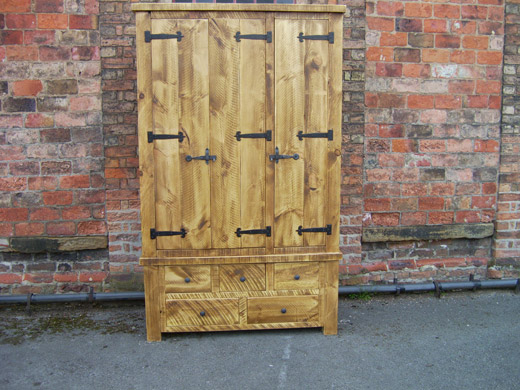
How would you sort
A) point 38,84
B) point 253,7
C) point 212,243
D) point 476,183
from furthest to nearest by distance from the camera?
1. point 476,183
2. point 38,84
3. point 212,243
4. point 253,7

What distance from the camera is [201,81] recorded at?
3447mm

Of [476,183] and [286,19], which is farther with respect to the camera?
[476,183]

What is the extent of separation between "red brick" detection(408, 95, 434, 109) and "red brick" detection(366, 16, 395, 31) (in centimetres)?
65

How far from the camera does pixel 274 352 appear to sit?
3.49 meters

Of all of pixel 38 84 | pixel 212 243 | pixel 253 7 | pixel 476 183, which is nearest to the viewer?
pixel 253 7

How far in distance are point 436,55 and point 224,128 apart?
2.25 metres

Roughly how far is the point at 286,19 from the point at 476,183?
2.49 m

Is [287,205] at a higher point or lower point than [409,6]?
lower

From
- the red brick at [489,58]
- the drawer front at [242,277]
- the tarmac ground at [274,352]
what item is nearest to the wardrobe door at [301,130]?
the drawer front at [242,277]

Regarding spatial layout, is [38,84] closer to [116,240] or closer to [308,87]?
[116,240]

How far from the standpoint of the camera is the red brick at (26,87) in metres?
4.18

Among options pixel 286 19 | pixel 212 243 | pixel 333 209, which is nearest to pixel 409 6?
pixel 286 19

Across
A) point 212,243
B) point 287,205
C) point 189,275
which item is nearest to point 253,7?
point 287,205

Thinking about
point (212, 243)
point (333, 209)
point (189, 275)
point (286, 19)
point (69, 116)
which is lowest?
point (189, 275)
